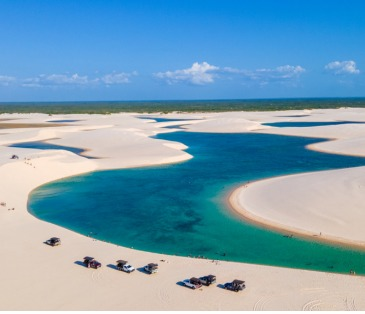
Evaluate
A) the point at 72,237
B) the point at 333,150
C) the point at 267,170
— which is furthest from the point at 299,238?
the point at 333,150

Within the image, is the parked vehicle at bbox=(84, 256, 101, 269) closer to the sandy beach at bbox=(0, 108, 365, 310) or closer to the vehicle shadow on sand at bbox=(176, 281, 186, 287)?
the sandy beach at bbox=(0, 108, 365, 310)

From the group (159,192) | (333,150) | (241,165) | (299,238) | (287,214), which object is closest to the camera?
(299,238)

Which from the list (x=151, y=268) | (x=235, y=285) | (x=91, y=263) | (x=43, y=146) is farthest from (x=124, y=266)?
(x=43, y=146)

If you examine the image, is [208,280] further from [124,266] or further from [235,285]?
[124,266]

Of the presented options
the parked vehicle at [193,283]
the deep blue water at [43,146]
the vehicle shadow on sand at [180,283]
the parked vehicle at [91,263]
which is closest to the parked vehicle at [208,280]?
the parked vehicle at [193,283]

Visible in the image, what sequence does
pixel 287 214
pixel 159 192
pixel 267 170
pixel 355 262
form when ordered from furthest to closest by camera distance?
pixel 267 170, pixel 159 192, pixel 287 214, pixel 355 262

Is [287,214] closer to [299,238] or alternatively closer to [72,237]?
[299,238]
